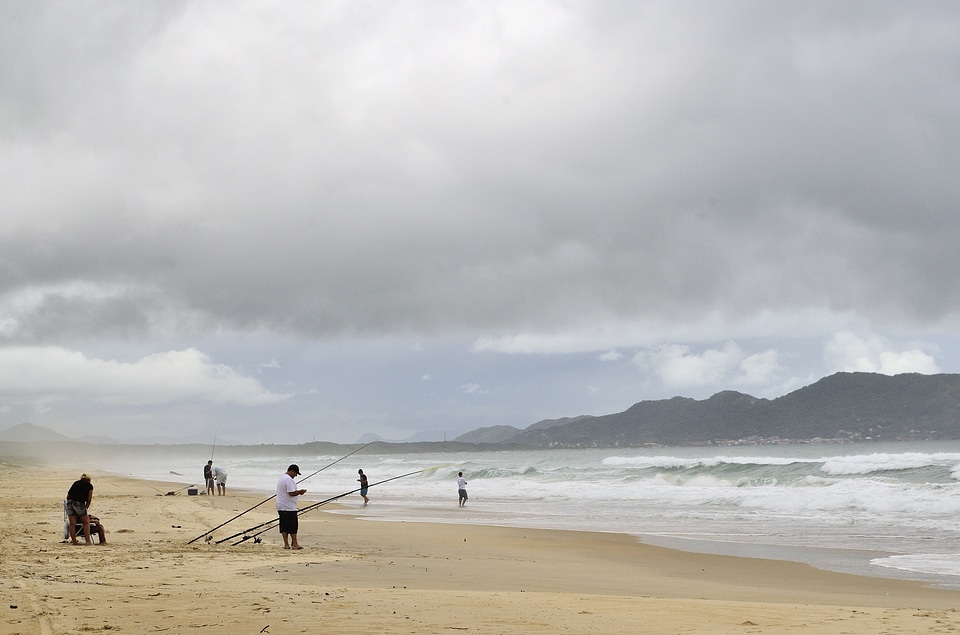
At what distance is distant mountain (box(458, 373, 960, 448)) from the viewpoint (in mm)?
152375

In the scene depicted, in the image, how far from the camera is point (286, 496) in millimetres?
13695

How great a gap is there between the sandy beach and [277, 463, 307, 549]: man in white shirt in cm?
40

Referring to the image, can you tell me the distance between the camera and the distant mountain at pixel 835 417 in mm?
152375

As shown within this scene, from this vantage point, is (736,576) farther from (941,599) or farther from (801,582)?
(941,599)

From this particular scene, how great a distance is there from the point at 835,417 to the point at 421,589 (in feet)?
590

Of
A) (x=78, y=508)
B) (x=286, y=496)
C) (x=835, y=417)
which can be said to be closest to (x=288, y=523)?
(x=286, y=496)

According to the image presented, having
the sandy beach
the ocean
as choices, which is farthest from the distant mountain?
the sandy beach

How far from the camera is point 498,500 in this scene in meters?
30.9

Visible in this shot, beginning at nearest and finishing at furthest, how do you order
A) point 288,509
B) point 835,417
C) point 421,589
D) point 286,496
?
point 421,589, point 288,509, point 286,496, point 835,417

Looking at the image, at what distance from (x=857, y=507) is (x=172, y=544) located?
56.6 ft

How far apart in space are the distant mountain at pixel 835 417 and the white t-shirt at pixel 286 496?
148933 millimetres

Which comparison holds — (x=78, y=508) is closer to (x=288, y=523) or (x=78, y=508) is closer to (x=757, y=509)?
(x=288, y=523)

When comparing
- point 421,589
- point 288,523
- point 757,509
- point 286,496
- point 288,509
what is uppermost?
point 286,496

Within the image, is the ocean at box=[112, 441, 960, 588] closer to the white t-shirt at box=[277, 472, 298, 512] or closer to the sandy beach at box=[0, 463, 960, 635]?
the white t-shirt at box=[277, 472, 298, 512]
